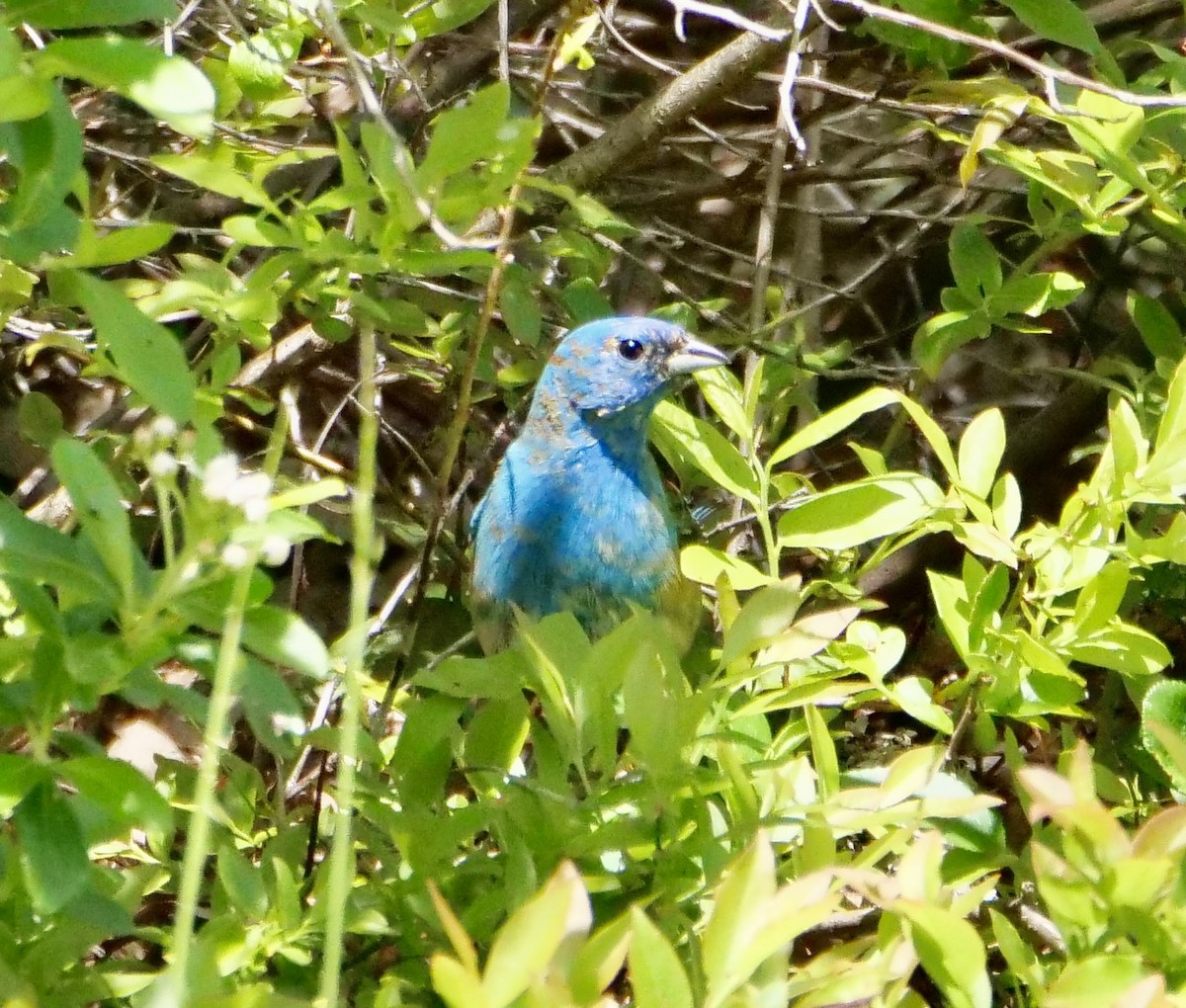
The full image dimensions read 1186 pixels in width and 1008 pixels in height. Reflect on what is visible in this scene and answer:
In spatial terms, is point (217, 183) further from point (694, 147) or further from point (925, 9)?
point (694, 147)

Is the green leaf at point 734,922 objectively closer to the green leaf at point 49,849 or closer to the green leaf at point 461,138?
the green leaf at point 49,849

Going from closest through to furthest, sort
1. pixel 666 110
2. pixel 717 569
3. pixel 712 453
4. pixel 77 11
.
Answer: pixel 77 11 → pixel 717 569 → pixel 712 453 → pixel 666 110

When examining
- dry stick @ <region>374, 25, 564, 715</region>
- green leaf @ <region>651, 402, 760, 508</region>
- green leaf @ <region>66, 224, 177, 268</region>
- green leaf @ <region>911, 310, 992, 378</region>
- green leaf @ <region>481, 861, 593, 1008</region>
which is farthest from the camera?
green leaf @ <region>911, 310, 992, 378</region>

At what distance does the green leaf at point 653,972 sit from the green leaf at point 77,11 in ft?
3.17

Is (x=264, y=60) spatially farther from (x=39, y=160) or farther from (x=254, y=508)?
(x=254, y=508)

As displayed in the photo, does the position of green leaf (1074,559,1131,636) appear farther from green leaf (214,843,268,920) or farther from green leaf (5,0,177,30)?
green leaf (5,0,177,30)

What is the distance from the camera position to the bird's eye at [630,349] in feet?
11.1

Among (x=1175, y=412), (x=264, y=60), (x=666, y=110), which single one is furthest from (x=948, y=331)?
(x=264, y=60)

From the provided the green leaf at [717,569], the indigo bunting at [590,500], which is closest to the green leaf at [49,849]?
the green leaf at [717,569]

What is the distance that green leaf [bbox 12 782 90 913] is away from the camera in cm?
136

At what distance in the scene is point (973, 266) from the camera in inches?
112

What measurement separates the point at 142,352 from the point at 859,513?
94 cm

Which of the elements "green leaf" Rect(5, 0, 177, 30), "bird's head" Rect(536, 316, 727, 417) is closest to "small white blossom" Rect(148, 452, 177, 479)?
"green leaf" Rect(5, 0, 177, 30)

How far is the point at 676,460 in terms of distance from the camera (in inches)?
118
